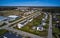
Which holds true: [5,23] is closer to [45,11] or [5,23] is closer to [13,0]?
[13,0]

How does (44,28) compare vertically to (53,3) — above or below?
below

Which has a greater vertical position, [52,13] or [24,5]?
[24,5]

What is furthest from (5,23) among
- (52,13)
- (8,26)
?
(52,13)

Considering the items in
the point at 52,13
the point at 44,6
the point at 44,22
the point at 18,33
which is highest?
the point at 44,6

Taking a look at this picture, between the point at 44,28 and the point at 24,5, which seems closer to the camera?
the point at 44,28

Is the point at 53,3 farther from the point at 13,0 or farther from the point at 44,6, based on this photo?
the point at 13,0

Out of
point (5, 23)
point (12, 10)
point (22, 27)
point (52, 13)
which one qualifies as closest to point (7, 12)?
point (12, 10)
